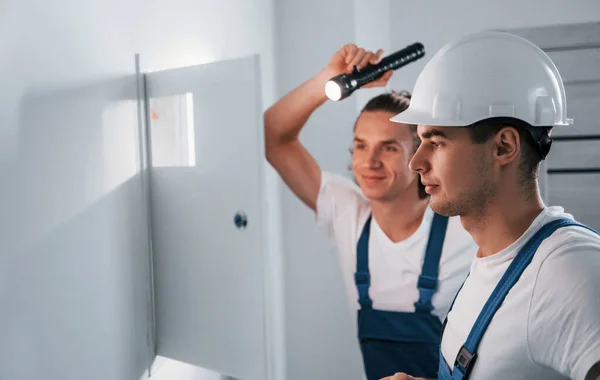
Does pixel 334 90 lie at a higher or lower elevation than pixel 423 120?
higher

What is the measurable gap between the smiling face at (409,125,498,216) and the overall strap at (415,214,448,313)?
0.88 meters

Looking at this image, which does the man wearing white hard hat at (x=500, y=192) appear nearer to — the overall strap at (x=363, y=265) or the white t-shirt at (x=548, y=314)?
the white t-shirt at (x=548, y=314)

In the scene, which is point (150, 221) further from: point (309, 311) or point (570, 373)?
point (309, 311)

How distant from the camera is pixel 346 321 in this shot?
9.17 feet

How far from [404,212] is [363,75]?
1.76ft

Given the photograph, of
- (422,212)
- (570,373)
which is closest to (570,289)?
(570,373)

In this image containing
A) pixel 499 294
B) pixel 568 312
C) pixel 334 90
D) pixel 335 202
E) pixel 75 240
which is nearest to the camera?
pixel 568 312

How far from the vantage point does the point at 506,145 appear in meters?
1.17

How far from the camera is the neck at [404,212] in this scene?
7.16 feet

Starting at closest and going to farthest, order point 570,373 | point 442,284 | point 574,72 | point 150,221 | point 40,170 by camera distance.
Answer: point 570,373, point 40,170, point 150,221, point 442,284, point 574,72

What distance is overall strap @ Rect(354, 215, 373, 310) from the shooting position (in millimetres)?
2219

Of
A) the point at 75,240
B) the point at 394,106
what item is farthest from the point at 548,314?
the point at 394,106

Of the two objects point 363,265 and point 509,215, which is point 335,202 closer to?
point 363,265

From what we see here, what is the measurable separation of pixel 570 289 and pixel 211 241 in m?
0.84
